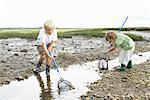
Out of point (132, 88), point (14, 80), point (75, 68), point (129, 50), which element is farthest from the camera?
point (75, 68)

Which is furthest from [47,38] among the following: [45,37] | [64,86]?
[64,86]

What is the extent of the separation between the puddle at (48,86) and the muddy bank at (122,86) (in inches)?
17.7

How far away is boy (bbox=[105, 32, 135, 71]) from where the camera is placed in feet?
52.2

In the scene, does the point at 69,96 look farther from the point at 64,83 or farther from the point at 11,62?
the point at 11,62

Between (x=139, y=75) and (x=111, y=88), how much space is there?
2.80m

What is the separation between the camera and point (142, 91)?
12.7m

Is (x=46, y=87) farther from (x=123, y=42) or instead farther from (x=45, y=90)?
(x=123, y=42)

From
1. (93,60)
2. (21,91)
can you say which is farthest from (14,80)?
(93,60)

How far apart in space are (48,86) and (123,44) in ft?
13.9

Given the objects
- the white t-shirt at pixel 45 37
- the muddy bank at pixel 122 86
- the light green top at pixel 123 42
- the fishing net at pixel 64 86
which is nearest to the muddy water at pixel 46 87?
the fishing net at pixel 64 86

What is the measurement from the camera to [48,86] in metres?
13.9

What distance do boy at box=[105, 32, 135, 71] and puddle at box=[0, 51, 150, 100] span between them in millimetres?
Answer: 1298
